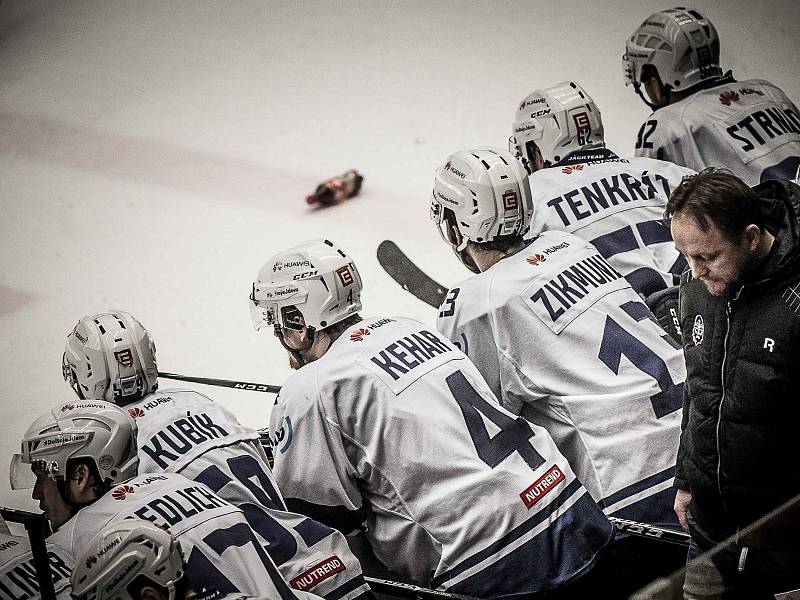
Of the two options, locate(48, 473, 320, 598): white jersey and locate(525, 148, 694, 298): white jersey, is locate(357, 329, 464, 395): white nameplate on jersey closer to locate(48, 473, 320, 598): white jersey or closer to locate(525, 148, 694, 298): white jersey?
locate(48, 473, 320, 598): white jersey

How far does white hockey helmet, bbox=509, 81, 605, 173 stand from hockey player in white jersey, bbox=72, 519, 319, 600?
2.01 meters

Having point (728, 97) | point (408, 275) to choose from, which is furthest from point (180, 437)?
point (728, 97)

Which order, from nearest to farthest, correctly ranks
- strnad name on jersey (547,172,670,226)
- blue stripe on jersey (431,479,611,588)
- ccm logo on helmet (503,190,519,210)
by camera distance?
blue stripe on jersey (431,479,611,588) < ccm logo on helmet (503,190,519,210) < strnad name on jersey (547,172,670,226)

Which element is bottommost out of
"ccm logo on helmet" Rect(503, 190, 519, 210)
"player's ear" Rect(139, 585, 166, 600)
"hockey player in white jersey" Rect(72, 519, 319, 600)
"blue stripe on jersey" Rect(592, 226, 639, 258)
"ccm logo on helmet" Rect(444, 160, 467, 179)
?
"player's ear" Rect(139, 585, 166, 600)

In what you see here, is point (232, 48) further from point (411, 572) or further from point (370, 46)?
point (411, 572)

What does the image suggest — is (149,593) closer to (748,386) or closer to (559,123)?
(748,386)

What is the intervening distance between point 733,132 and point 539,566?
1.81 m

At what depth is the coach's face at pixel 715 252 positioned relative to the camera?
2.00 m

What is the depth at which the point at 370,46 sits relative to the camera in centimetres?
591

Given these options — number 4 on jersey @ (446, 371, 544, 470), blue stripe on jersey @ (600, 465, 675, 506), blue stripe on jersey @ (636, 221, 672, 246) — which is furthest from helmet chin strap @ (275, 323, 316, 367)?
blue stripe on jersey @ (636, 221, 672, 246)

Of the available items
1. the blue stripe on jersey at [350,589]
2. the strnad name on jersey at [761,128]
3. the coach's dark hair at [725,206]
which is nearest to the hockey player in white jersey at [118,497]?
the blue stripe on jersey at [350,589]

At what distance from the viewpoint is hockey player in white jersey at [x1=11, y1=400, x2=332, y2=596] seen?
2107 millimetres

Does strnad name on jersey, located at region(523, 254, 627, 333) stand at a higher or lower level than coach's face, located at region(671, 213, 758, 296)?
lower

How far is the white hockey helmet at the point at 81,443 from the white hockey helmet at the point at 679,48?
220 cm
